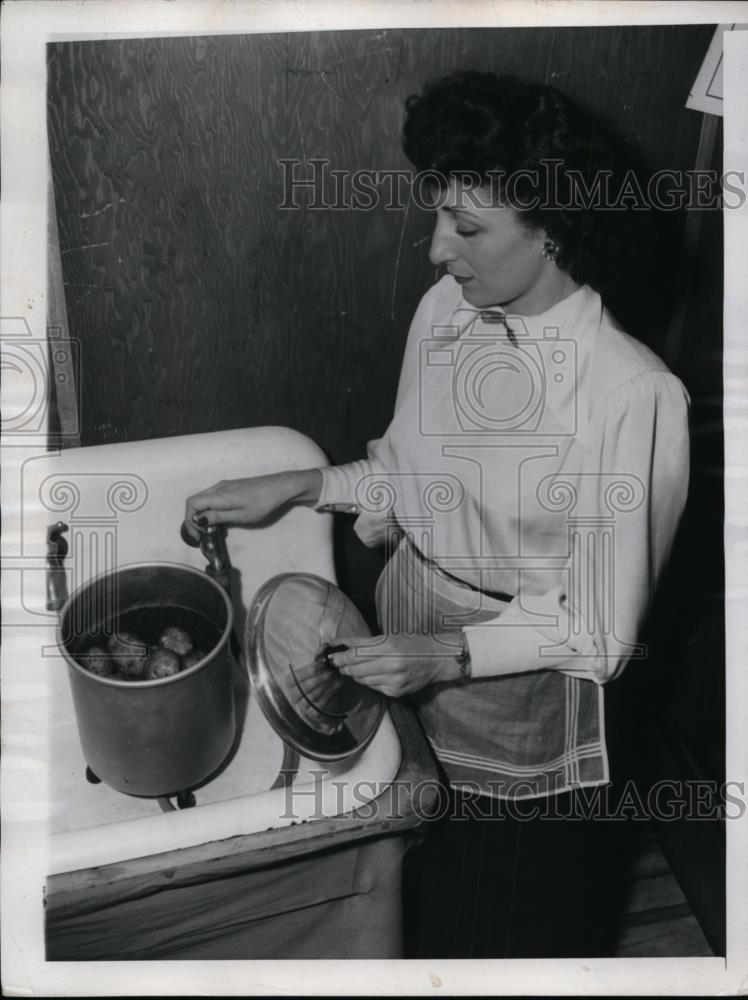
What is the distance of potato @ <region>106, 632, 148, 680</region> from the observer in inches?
30.7

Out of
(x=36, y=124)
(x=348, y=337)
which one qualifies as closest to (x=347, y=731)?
(x=348, y=337)

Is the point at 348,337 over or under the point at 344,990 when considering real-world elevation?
over

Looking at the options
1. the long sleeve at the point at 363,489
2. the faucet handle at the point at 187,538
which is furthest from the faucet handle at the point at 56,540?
the long sleeve at the point at 363,489

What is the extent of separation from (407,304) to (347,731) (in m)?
0.39

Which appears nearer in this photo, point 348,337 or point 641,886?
point 348,337

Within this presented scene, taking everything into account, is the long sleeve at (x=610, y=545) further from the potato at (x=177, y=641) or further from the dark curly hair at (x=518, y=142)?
the potato at (x=177, y=641)

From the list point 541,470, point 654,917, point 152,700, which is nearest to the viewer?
point 152,700

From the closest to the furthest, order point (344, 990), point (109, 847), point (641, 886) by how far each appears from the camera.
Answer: point (109, 847), point (344, 990), point (641, 886)

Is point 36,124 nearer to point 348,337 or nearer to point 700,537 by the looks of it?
point 348,337

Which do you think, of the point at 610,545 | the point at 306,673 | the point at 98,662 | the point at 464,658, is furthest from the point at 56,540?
the point at 610,545

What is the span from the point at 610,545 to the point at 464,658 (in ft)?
0.58

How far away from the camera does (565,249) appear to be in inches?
30.8

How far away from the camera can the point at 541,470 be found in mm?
809

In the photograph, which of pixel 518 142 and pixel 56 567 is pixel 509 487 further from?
pixel 56 567
